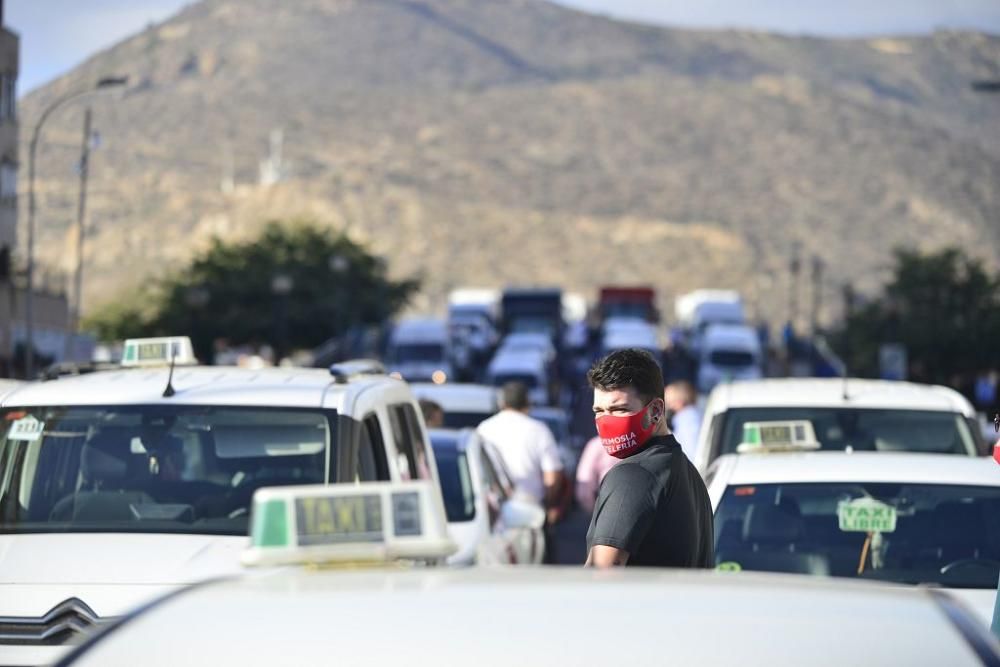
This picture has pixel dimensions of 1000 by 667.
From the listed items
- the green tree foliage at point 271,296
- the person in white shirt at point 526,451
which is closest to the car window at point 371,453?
the person in white shirt at point 526,451

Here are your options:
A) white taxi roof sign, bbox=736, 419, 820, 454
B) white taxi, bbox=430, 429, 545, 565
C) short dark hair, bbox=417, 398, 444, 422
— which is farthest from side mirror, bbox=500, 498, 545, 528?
short dark hair, bbox=417, 398, 444, 422

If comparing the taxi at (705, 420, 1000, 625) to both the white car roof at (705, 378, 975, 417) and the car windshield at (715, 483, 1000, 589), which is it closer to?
the car windshield at (715, 483, 1000, 589)

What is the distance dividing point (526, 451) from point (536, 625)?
33.4ft

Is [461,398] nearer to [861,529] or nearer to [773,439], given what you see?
[773,439]

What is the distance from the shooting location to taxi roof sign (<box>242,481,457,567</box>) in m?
3.71

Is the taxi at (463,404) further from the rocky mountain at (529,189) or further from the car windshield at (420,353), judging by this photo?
the rocky mountain at (529,189)

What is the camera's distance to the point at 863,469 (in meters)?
7.68

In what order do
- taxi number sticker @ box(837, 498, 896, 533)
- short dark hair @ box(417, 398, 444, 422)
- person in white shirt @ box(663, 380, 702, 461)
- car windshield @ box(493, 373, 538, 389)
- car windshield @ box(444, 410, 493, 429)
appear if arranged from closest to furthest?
taxi number sticker @ box(837, 498, 896, 533), person in white shirt @ box(663, 380, 702, 461), short dark hair @ box(417, 398, 444, 422), car windshield @ box(444, 410, 493, 429), car windshield @ box(493, 373, 538, 389)

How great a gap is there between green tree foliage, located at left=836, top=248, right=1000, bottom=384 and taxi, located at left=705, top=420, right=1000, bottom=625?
43692 mm

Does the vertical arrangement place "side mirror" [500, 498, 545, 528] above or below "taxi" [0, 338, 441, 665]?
below

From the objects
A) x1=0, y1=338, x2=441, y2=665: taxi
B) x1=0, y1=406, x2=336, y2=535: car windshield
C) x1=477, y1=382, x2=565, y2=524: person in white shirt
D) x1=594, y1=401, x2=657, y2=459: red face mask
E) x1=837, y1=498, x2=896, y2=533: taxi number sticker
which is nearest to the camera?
x1=594, y1=401, x2=657, y2=459: red face mask

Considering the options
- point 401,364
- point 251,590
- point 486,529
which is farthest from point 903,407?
point 401,364

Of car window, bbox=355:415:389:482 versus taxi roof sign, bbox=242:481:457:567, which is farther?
car window, bbox=355:415:389:482

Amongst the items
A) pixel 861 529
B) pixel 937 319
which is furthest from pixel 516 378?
pixel 861 529
